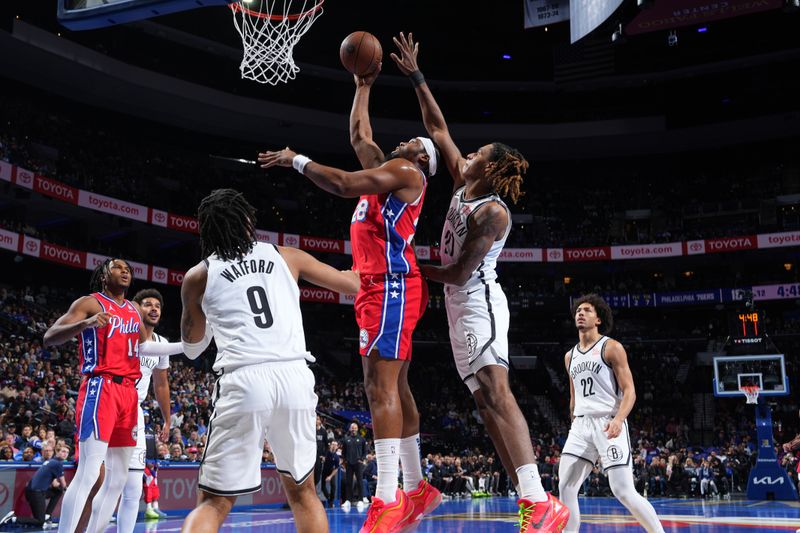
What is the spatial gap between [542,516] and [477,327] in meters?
1.16

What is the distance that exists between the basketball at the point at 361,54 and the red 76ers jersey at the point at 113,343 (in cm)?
254

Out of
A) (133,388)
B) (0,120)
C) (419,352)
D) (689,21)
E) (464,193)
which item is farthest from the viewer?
(419,352)

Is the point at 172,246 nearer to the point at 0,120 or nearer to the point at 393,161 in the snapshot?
the point at 0,120

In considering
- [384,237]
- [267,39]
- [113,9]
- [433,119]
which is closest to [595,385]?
[433,119]

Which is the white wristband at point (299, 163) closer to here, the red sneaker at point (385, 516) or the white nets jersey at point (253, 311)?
the white nets jersey at point (253, 311)

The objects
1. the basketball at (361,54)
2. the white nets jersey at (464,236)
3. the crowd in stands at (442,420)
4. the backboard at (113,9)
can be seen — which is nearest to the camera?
the white nets jersey at (464,236)

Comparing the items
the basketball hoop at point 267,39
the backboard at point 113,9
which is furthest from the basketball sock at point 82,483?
the basketball hoop at point 267,39

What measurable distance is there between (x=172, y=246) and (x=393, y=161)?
1043 inches

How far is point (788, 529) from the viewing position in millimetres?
9094

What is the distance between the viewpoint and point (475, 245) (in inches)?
187

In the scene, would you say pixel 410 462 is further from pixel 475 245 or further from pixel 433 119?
pixel 433 119

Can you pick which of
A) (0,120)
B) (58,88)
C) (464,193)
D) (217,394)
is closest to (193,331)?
(217,394)

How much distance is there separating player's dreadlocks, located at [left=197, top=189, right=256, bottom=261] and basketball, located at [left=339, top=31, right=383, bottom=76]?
1863 millimetres

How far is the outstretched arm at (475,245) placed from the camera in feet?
15.6
